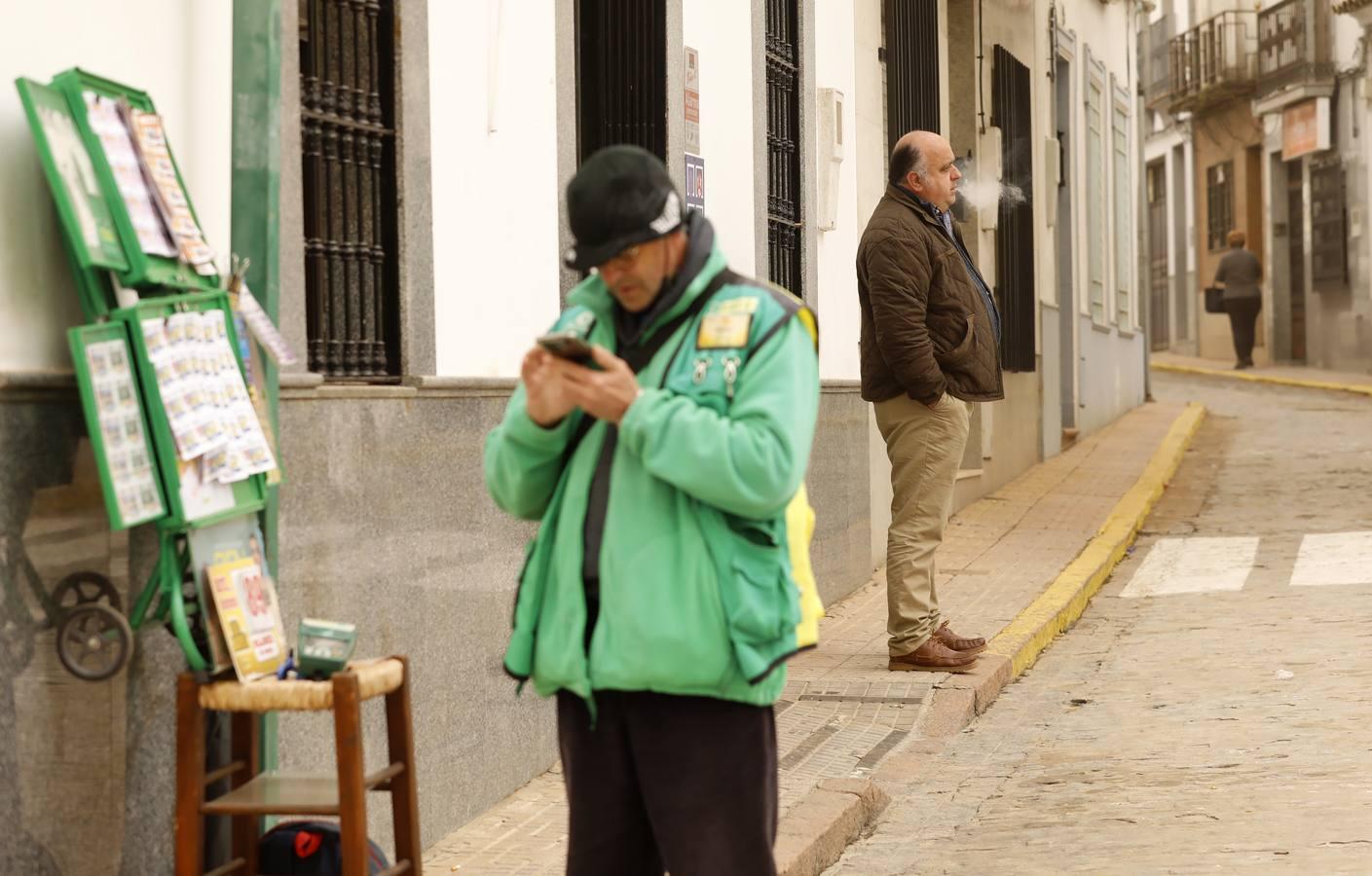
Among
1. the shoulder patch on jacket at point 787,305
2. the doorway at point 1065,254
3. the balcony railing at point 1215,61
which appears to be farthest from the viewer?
the balcony railing at point 1215,61

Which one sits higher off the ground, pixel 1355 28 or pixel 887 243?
pixel 1355 28

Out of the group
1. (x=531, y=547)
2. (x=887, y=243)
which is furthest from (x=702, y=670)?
(x=887, y=243)

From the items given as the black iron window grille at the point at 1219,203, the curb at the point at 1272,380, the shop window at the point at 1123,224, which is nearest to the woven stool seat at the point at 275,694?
the shop window at the point at 1123,224

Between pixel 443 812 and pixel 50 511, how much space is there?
1.99 meters

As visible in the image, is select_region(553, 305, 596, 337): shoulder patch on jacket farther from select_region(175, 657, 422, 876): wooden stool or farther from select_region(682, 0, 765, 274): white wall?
select_region(682, 0, 765, 274): white wall

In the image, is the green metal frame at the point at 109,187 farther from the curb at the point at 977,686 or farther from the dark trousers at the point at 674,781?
the curb at the point at 977,686

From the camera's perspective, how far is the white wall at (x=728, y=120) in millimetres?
8953

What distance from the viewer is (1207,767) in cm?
670

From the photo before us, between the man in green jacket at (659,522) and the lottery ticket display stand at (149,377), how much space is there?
87cm

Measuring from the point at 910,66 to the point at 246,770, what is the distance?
9282mm

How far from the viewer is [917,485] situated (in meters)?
8.03

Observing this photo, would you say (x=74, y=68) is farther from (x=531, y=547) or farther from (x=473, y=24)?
(x=473, y=24)

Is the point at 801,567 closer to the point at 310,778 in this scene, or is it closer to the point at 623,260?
the point at 623,260

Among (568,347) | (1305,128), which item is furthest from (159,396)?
(1305,128)
